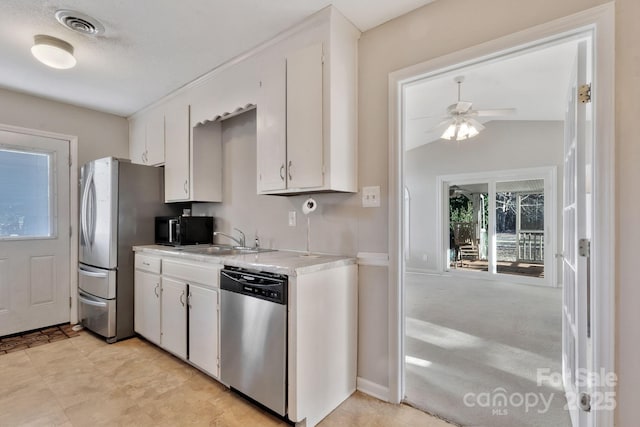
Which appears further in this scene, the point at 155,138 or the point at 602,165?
the point at 155,138

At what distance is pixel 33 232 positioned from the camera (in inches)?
130

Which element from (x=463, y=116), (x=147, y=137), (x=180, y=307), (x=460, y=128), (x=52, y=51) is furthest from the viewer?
(x=460, y=128)

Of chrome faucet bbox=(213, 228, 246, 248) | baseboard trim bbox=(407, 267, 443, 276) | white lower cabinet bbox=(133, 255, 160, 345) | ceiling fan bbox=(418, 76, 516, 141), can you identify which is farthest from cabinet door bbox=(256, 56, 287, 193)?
baseboard trim bbox=(407, 267, 443, 276)

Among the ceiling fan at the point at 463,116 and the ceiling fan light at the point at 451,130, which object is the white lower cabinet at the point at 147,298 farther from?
the ceiling fan light at the point at 451,130

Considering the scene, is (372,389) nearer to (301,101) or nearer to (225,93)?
(301,101)

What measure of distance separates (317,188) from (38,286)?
11.2 ft

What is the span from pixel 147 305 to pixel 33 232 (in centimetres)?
165

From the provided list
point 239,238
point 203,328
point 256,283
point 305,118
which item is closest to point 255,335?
point 256,283

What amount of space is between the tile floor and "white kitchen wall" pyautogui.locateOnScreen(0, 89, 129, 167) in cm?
230

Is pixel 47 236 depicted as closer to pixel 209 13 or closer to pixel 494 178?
pixel 209 13

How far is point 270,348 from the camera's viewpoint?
179cm

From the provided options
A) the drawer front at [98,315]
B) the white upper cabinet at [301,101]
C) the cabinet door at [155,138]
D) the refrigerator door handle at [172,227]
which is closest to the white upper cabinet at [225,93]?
the white upper cabinet at [301,101]

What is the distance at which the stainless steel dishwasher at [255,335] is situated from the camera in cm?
174

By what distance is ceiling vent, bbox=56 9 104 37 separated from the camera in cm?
200
